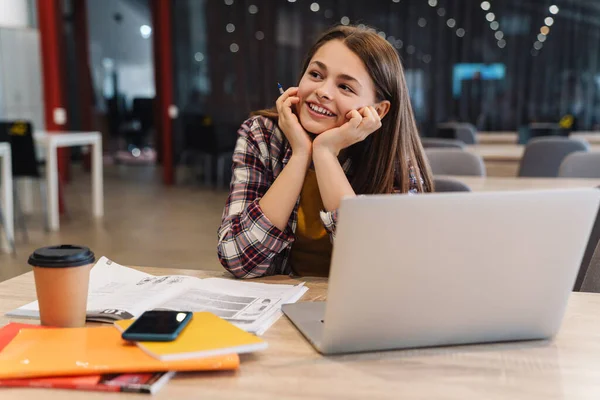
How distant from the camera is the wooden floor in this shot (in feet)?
14.1

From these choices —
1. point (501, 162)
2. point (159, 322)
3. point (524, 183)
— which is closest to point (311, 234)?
point (159, 322)

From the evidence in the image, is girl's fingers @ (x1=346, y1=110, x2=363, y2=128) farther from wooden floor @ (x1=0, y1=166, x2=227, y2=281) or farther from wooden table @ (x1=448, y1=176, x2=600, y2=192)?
wooden floor @ (x1=0, y1=166, x2=227, y2=281)

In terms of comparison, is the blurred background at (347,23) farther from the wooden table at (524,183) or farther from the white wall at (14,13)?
the wooden table at (524,183)

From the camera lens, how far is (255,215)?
1475mm

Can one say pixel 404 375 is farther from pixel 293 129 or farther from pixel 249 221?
pixel 293 129

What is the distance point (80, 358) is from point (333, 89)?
2.93 feet

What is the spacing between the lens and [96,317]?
108cm

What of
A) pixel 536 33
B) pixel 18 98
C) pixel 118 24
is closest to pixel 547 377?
pixel 18 98

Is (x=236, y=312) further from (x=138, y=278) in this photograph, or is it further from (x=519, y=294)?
(x=519, y=294)

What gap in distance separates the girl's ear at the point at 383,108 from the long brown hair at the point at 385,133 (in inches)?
0.5

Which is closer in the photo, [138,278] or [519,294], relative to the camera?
[519,294]

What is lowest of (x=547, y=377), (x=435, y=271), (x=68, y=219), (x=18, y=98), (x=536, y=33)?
(x=68, y=219)

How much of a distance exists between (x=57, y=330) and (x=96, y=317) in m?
0.10

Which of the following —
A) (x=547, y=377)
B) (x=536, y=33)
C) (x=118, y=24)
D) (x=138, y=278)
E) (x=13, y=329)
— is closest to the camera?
(x=547, y=377)
